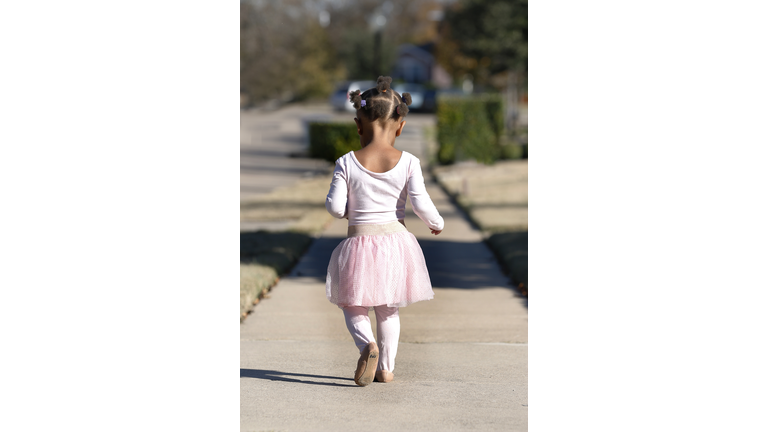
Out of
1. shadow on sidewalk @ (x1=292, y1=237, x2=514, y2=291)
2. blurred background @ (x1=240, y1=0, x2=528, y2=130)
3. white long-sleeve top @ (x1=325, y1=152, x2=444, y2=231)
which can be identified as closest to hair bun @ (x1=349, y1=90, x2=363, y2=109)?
white long-sleeve top @ (x1=325, y1=152, x2=444, y2=231)

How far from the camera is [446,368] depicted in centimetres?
505

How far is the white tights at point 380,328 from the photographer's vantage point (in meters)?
4.49

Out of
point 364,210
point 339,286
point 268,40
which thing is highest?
point 268,40

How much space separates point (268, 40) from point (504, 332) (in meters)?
32.2

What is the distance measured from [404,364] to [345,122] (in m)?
16.4

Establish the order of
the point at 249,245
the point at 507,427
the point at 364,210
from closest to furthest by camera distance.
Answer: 1. the point at 507,427
2. the point at 364,210
3. the point at 249,245

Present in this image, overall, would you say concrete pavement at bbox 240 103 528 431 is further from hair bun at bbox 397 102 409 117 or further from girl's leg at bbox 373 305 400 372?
hair bun at bbox 397 102 409 117

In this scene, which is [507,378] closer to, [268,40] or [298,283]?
[298,283]

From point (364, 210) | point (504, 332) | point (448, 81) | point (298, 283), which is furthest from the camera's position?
point (448, 81)

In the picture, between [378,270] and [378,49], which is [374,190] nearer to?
[378,270]

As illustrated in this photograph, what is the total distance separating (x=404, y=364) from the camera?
5.14 m

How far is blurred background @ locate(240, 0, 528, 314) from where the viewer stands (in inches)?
434

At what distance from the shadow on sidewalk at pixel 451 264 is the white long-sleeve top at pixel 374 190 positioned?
10.7 feet
